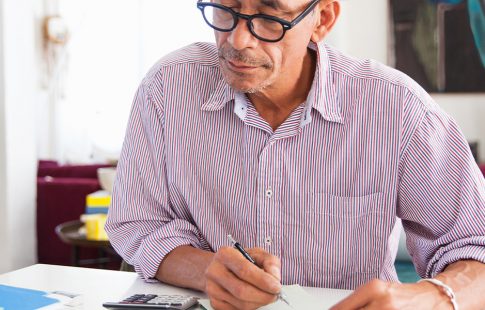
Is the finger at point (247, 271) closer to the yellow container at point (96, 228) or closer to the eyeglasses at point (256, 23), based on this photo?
the eyeglasses at point (256, 23)

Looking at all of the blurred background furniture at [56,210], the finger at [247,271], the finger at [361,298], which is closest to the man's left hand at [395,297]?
the finger at [361,298]

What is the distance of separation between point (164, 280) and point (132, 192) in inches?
9.4

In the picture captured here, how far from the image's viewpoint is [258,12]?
1.43 metres

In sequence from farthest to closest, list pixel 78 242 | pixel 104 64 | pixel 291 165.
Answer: pixel 104 64 → pixel 78 242 → pixel 291 165

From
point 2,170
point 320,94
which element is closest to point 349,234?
point 320,94

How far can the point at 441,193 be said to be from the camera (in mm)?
1497

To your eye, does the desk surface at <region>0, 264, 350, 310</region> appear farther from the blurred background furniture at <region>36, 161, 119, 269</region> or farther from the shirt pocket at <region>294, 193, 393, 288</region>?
the blurred background furniture at <region>36, 161, 119, 269</region>

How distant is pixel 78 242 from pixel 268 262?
2070 millimetres

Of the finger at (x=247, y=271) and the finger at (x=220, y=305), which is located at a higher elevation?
the finger at (x=247, y=271)

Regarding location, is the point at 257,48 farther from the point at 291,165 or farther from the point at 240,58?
the point at 291,165

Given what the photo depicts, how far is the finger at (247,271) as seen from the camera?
1171 mm

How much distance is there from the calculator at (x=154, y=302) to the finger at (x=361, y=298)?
30 centimetres

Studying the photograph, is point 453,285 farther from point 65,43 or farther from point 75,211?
point 65,43

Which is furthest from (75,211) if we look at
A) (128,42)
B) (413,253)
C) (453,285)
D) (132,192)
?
(128,42)
